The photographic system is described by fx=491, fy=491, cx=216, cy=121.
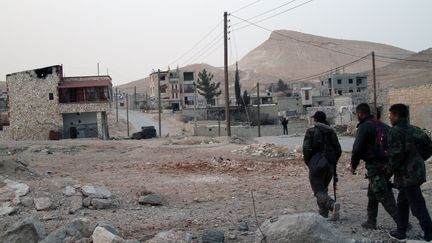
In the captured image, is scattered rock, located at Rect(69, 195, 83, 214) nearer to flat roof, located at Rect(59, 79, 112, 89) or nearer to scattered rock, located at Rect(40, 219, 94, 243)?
scattered rock, located at Rect(40, 219, 94, 243)

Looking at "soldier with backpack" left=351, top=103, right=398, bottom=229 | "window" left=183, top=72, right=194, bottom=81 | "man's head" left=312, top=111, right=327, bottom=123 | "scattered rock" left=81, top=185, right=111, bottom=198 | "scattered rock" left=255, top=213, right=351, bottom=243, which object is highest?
"window" left=183, top=72, right=194, bottom=81

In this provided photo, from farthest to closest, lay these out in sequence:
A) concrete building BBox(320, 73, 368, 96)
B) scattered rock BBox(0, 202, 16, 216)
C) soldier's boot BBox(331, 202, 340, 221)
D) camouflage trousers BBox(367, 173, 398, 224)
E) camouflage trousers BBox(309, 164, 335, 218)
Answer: concrete building BBox(320, 73, 368, 96) → scattered rock BBox(0, 202, 16, 216) → camouflage trousers BBox(309, 164, 335, 218) → soldier's boot BBox(331, 202, 340, 221) → camouflage trousers BBox(367, 173, 398, 224)

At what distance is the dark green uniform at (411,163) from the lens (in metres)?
5.62

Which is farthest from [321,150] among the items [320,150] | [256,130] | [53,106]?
[53,106]

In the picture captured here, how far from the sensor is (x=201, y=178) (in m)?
13.5

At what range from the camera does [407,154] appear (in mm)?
5664

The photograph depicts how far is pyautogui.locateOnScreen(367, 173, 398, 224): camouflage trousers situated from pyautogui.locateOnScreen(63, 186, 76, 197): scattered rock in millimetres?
5400

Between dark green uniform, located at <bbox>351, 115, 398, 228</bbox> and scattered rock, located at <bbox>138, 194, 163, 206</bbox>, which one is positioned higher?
dark green uniform, located at <bbox>351, 115, 398, 228</bbox>

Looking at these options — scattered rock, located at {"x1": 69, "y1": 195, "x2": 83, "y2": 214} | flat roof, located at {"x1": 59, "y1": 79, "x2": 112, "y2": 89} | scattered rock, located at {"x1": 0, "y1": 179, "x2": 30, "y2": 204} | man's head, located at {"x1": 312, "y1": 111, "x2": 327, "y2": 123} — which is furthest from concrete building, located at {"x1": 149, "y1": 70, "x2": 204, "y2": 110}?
man's head, located at {"x1": 312, "y1": 111, "x2": 327, "y2": 123}

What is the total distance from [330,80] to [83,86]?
5165 centimetres

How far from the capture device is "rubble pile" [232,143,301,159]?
733 inches

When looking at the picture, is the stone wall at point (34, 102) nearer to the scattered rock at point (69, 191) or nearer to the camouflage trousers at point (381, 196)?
the scattered rock at point (69, 191)

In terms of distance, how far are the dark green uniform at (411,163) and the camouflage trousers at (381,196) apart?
0.32 meters

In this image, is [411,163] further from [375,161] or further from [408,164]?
[375,161]
